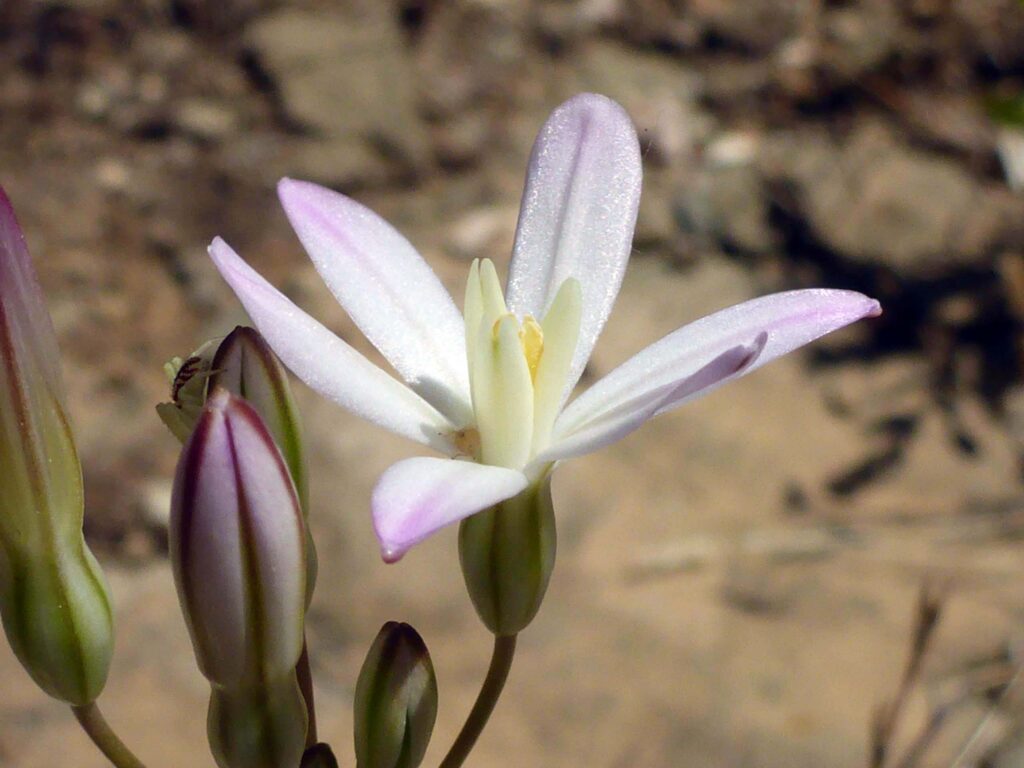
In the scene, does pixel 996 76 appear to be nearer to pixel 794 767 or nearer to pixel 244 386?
pixel 794 767

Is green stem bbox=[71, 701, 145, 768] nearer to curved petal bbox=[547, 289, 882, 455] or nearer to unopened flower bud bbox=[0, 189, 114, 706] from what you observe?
unopened flower bud bbox=[0, 189, 114, 706]

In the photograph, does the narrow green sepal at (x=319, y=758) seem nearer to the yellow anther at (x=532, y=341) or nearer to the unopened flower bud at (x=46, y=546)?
the unopened flower bud at (x=46, y=546)

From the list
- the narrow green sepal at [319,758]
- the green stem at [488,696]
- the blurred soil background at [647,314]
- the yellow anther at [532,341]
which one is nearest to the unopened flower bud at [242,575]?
the narrow green sepal at [319,758]

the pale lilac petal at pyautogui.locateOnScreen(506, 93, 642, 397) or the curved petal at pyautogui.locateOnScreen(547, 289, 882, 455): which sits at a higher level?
the pale lilac petal at pyautogui.locateOnScreen(506, 93, 642, 397)

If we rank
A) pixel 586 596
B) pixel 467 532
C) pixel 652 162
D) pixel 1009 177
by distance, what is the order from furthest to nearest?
1. pixel 652 162
2. pixel 1009 177
3. pixel 586 596
4. pixel 467 532

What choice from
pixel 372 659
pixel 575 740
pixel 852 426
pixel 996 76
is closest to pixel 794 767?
pixel 575 740

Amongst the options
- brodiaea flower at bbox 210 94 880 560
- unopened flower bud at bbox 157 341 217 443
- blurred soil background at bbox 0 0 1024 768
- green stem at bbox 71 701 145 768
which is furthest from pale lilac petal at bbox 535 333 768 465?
blurred soil background at bbox 0 0 1024 768

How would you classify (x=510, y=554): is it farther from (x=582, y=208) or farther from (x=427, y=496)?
(x=582, y=208)

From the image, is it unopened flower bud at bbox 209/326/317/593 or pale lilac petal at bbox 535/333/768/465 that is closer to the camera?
A: pale lilac petal at bbox 535/333/768/465
